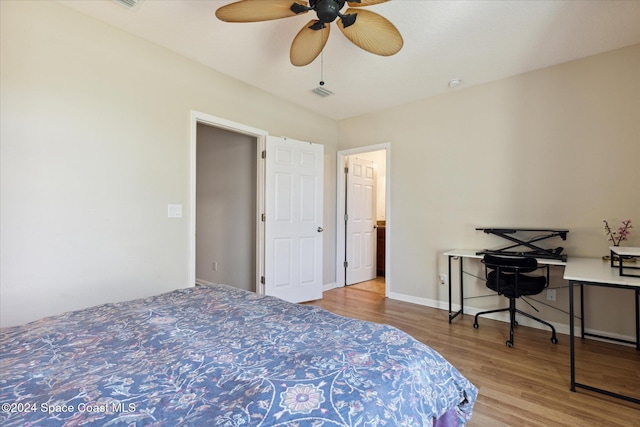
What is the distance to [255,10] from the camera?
166 centimetres

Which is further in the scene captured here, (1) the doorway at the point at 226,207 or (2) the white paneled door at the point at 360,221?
(2) the white paneled door at the point at 360,221

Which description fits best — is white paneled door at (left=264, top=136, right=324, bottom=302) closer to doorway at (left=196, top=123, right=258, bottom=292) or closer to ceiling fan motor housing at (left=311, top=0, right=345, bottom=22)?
doorway at (left=196, top=123, right=258, bottom=292)

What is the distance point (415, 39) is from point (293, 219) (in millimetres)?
2300

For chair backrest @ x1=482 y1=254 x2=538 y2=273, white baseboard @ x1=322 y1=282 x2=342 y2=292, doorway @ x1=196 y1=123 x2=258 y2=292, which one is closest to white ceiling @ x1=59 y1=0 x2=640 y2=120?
doorway @ x1=196 y1=123 x2=258 y2=292

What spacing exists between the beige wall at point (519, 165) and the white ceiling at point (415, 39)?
0.82 feet

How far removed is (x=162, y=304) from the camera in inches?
61.7

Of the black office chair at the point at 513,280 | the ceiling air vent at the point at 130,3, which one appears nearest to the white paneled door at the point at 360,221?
the black office chair at the point at 513,280

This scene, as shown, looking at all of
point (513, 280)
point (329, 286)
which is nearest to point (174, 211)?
point (329, 286)

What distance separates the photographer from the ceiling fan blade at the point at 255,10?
5.31 feet

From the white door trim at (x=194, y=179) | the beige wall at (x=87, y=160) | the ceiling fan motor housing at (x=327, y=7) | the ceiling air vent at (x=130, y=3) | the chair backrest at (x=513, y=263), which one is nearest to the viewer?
the ceiling fan motor housing at (x=327, y=7)

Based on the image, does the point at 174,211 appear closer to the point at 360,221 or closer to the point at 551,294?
the point at 360,221

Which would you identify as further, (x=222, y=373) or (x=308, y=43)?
(x=308, y=43)

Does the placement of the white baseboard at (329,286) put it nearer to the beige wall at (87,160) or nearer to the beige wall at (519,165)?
the beige wall at (519,165)

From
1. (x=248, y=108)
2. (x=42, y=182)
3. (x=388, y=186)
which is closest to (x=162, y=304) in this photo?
(x=42, y=182)
